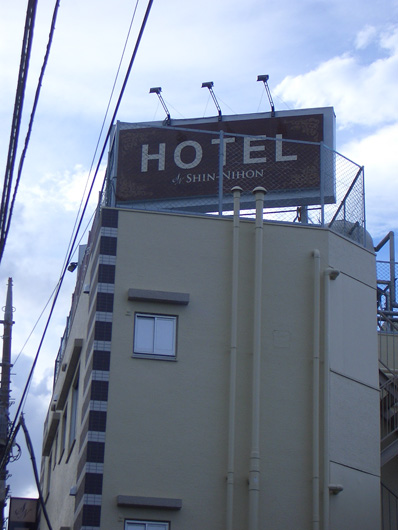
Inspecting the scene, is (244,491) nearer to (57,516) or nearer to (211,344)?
(211,344)

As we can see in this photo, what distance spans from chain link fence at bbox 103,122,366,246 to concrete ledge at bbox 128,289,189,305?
91.6 inches

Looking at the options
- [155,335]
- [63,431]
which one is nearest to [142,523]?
[155,335]

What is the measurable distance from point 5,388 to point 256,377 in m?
16.6

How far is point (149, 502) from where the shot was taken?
1709cm

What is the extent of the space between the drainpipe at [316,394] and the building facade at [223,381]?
25mm

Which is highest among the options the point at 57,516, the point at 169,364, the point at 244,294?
the point at 244,294

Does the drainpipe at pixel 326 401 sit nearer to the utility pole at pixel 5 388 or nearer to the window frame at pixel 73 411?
the window frame at pixel 73 411

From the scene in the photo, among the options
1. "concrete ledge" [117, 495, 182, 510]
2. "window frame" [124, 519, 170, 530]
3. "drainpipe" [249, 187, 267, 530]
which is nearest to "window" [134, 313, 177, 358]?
"drainpipe" [249, 187, 267, 530]

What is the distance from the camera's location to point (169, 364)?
18.2m

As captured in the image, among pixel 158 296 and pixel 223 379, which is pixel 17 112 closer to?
pixel 158 296

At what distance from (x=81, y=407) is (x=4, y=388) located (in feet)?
46.6

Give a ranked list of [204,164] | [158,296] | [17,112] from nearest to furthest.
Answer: [17,112], [158,296], [204,164]

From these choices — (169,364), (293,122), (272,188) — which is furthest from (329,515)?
(293,122)

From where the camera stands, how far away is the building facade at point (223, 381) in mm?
17391
